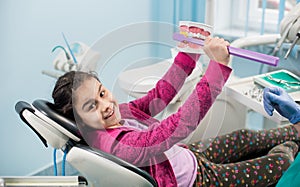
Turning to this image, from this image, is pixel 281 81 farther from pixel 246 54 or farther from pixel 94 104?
pixel 94 104

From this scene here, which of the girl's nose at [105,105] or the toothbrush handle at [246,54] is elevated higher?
the toothbrush handle at [246,54]

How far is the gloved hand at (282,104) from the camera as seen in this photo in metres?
1.20

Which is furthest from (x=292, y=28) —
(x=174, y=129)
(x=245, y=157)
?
(x=174, y=129)

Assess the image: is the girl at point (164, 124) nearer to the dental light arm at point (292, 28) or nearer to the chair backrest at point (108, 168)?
the chair backrest at point (108, 168)

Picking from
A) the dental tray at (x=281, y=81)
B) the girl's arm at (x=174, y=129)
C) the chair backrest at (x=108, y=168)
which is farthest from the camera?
the dental tray at (x=281, y=81)

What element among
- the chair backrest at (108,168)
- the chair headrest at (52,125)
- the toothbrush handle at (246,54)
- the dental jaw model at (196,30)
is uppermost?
the dental jaw model at (196,30)

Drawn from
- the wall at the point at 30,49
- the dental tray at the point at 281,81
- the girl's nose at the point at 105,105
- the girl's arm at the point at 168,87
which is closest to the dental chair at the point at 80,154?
the girl's nose at the point at 105,105

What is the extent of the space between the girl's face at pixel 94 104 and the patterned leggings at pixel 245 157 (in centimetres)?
36

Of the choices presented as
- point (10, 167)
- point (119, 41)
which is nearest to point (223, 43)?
point (119, 41)

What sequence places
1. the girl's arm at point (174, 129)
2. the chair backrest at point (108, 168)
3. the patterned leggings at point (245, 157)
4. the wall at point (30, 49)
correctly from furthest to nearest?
the wall at point (30, 49) → the patterned leggings at point (245, 157) → the girl's arm at point (174, 129) → the chair backrest at point (108, 168)

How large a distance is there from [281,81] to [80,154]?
824mm

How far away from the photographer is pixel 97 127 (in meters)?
1.27

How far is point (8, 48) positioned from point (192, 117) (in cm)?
103

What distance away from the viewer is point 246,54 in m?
1.21
